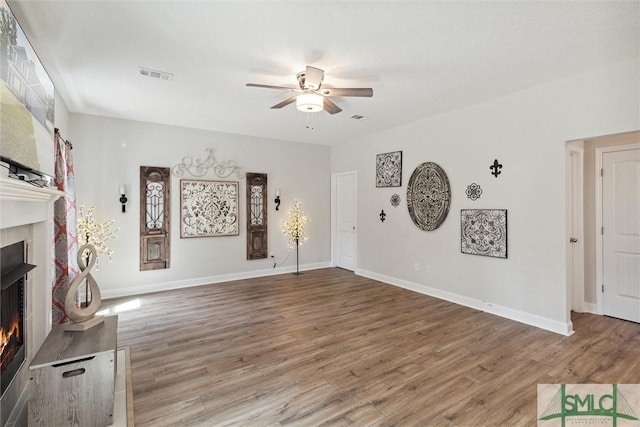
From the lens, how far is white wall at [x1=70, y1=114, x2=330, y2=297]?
467 centimetres

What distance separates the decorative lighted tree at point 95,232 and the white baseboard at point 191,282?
491 mm

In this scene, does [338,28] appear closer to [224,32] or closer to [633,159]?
[224,32]

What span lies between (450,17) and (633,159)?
3230mm

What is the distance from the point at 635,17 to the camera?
2234 mm

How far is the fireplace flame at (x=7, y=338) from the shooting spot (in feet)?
5.70

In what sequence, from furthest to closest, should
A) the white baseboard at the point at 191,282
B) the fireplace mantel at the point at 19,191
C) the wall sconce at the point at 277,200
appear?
the wall sconce at the point at 277,200 → the white baseboard at the point at 191,282 → the fireplace mantel at the point at 19,191


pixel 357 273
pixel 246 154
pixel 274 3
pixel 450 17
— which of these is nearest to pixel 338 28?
pixel 274 3


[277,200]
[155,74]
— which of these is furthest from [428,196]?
[155,74]

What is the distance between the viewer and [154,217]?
5.06 metres

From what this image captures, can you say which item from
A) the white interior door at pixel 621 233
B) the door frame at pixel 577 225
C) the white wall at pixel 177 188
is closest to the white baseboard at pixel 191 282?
the white wall at pixel 177 188

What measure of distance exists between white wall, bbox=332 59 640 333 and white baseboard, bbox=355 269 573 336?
1cm

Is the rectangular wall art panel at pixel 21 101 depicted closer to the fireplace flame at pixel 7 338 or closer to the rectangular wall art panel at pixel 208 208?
the fireplace flame at pixel 7 338

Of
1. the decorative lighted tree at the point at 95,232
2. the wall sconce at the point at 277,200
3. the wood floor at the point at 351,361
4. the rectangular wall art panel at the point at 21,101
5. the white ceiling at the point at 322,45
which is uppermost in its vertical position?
the white ceiling at the point at 322,45

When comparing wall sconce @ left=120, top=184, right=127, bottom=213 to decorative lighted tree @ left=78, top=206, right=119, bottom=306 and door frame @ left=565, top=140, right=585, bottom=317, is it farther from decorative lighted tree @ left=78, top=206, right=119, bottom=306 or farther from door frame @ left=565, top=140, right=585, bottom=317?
door frame @ left=565, top=140, right=585, bottom=317
